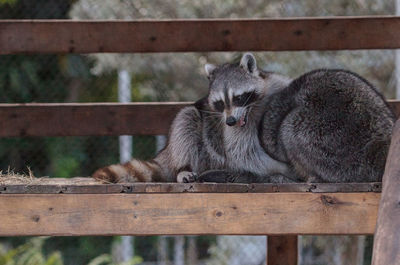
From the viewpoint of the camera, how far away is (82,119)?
439 cm

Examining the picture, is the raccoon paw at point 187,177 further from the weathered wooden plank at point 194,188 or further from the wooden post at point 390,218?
the wooden post at point 390,218

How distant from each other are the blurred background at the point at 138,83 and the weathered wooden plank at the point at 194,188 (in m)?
4.16

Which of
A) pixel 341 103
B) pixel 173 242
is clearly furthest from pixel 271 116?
pixel 173 242

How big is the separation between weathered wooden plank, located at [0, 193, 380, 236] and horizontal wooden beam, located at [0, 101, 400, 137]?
144 cm

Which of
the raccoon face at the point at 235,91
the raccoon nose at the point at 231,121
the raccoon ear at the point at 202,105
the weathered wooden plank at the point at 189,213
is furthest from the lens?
the raccoon ear at the point at 202,105

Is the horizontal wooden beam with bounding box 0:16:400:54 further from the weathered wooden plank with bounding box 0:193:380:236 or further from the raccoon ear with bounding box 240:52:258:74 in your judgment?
the weathered wooden plank with bounding box 0:193:380:236

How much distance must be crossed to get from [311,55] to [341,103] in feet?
15.6

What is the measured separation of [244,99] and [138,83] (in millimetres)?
5041

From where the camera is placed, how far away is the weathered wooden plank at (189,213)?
2920mm

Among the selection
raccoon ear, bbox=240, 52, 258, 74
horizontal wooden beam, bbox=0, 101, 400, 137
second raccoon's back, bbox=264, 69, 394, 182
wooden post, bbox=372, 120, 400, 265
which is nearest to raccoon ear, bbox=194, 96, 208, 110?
raccoon ear, bbox=240, 52, 258, 74

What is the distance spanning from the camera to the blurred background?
777 cm

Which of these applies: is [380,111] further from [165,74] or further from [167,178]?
[165,74]

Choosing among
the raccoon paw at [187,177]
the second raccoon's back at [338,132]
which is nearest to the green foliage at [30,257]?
the raccoon paw at [187,177]

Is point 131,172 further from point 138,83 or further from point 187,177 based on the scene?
point 138,83
